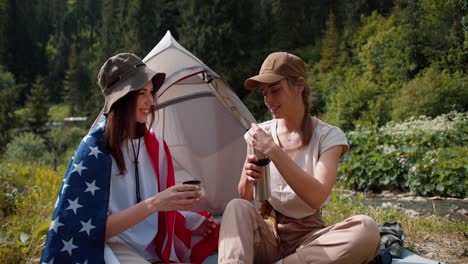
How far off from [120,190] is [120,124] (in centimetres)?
29

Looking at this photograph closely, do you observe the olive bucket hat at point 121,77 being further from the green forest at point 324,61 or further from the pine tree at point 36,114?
the pine tree at point 36,114

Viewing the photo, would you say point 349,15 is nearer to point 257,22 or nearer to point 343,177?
point 257,22

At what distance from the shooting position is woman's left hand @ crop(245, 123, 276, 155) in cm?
199

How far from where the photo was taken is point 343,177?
774 centimetres

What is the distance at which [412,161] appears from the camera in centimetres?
724

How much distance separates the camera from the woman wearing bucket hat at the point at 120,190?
76.1 inches

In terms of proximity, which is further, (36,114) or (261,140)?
(36,114)

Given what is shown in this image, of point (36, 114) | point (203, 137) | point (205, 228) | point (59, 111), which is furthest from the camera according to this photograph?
point (59, 111)

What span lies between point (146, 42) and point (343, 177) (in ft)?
63.6

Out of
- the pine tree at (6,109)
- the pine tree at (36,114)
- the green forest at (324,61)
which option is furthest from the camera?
the pine tree at (36,114)

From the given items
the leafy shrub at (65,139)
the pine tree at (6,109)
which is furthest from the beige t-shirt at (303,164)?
the pine tree at (6,109)

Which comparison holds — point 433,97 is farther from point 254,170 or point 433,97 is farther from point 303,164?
point 254,170

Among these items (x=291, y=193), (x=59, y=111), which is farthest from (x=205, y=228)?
(x=59, y=111)

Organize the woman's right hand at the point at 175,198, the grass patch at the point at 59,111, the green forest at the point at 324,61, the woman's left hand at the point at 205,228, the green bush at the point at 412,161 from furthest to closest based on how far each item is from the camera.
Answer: the grass patch at the point at 59,111 < the green forest at the point at 324,61 < the green bush at the point at 412,161 < the woman's left hand at the point at 205,228 < the woman's right hand at the point at 175,198
